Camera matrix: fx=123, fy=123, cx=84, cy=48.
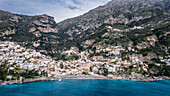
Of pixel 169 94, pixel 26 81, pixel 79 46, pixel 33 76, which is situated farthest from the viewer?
pixel 79 46

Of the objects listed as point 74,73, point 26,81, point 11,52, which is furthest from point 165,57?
point 11,52

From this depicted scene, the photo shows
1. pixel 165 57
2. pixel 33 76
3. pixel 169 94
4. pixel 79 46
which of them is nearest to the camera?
pixel 169 94

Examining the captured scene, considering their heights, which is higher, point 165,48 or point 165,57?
point 165,48

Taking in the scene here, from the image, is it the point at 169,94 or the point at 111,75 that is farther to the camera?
the point at 111,75

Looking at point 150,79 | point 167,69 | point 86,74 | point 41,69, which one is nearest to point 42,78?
point 41,69

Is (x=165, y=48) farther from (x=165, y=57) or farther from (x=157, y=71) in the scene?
(x=157, y=71)

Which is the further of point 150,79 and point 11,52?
point 11,52

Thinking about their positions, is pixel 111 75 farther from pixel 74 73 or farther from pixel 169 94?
pixel 169 94

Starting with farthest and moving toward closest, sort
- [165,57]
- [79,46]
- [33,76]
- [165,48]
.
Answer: [79,46], [165,48], [165,57], [33,76]


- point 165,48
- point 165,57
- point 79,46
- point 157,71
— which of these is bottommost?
point 157,71
